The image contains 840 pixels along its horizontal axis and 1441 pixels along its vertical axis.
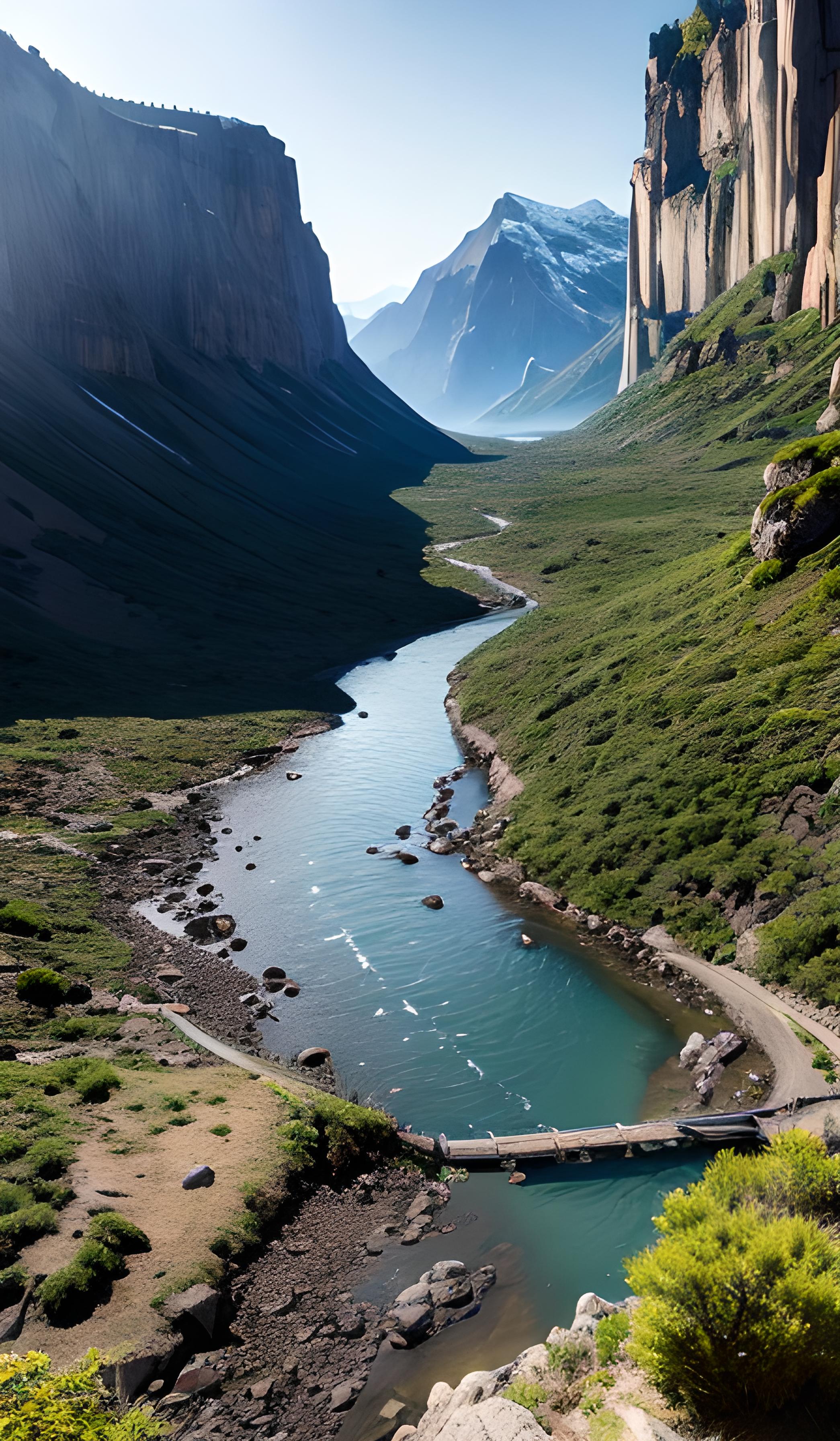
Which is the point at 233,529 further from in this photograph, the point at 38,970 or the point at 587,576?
the point at 38,970

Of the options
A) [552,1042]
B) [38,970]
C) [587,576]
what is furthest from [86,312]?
[552,1042]

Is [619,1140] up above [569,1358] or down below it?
below

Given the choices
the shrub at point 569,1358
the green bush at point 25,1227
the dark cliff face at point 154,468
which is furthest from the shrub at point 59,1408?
the dark cliff face at point 154,468

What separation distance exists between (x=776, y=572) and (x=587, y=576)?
5136cm

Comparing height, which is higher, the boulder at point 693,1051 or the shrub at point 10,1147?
the shrub at point 10,1147

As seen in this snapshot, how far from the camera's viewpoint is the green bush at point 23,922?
32375mm

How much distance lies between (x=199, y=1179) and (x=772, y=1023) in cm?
1600

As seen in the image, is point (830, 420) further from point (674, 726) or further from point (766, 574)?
point (674, 726)

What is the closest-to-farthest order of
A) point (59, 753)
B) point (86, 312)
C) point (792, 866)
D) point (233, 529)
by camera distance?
point (792, 866) → point (59, 753) → point (233, 529) → point (86, 312)

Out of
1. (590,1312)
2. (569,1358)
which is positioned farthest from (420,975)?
(569,1358)

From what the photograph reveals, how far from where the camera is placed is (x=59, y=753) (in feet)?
175

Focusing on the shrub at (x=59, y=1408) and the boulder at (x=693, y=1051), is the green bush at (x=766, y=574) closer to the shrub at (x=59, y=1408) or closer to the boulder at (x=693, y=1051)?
the boulder at (x=693, y=1051)

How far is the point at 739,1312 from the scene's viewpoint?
11234 mm

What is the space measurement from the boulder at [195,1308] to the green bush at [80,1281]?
4.10 feet
